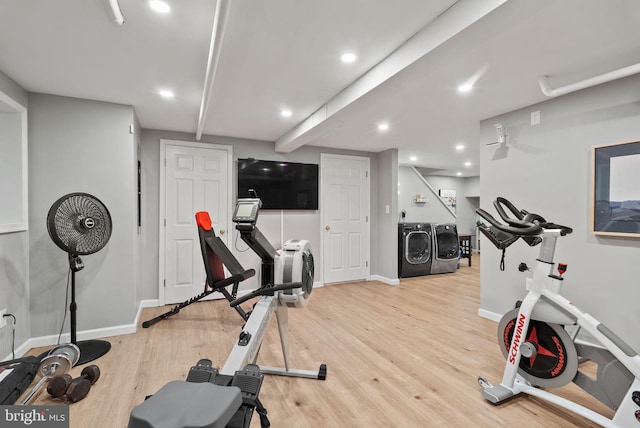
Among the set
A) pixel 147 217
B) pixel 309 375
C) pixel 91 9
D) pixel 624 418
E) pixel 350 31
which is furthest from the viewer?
pixel 147 217

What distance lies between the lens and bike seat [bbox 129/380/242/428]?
0.79m

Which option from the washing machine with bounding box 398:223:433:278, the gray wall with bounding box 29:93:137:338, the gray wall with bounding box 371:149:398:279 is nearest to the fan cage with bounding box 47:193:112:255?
the gray wall with bounding box 29:93:137:338

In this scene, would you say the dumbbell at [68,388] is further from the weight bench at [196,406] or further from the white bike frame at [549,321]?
the white bike frame at [549,321]

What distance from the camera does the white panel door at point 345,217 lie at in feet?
16.2

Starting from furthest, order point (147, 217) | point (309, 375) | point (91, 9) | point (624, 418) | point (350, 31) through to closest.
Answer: point (147, 217), point (309, 375), point (350, 31), point (91, 9), point (624, 418)

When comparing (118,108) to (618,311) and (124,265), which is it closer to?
(124,265)

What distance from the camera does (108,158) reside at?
2900 millimetres

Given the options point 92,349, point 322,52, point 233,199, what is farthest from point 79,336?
point 322,52

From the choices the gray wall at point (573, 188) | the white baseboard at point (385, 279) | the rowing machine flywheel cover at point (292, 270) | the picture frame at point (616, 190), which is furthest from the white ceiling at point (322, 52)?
the white baseboard at point (385, 279)

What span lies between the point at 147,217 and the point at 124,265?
100 centimetres

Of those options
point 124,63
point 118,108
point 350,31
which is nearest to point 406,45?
point 350,31

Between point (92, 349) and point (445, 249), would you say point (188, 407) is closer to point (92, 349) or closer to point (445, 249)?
point (92, 349)

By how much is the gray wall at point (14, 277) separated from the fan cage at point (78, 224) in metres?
0.37

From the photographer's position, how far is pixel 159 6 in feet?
5.20
